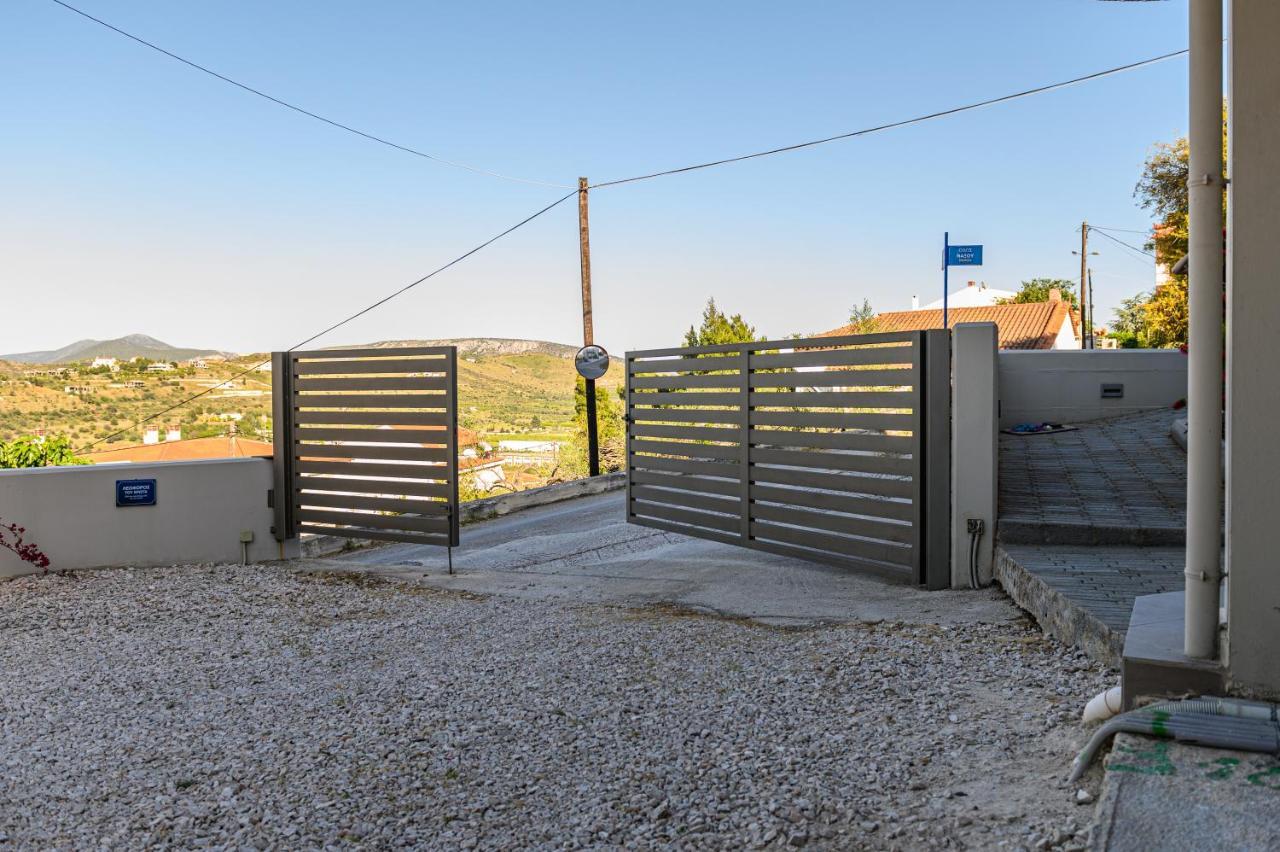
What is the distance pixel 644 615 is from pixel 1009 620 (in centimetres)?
209

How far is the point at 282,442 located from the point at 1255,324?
25.5 feet

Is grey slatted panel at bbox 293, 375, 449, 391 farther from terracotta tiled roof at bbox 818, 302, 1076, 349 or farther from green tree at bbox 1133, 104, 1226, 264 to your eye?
terracotta tiled roof at bbox 818, 302, 1076, 349

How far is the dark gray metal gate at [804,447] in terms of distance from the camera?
21.0ft

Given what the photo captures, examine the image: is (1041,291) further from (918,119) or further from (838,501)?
(838,501)

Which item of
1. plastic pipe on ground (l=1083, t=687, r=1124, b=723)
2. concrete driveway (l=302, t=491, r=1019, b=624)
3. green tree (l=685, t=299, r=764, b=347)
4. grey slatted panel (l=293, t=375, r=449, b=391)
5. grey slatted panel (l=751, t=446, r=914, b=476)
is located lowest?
concrete driveway (l=302, t=491, r=1019, b=624)

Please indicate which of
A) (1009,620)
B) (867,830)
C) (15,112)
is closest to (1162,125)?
(1009,620)

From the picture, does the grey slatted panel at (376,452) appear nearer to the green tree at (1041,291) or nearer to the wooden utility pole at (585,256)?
the wooden utility pole at (585,256)

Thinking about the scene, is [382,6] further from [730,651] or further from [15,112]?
[730,651]

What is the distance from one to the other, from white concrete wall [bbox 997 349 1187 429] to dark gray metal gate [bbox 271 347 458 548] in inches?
315

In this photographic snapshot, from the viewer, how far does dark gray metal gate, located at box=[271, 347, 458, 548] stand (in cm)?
816

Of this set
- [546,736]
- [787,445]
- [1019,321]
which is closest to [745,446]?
[787,445]

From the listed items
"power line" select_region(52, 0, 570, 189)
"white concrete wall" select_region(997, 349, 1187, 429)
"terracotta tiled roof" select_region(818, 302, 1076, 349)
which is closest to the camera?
"white concrete wall" select_region(997, 349, 1187, 429)

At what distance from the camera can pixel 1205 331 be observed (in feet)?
9.08

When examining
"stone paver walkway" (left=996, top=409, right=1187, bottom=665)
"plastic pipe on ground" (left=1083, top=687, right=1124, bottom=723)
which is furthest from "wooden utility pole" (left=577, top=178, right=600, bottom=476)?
"plastic pipe on ground" (left=1083, top=687, right=1124, bottom=723)
